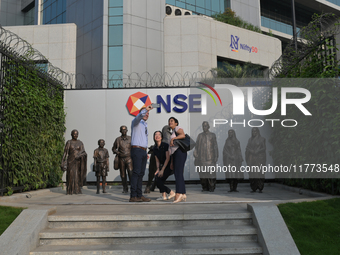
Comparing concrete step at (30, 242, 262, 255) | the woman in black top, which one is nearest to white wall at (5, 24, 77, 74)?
the woman in black top

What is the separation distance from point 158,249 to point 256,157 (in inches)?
244

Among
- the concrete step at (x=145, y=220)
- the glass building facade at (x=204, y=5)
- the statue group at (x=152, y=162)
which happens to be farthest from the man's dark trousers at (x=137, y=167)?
the glass building facade at (x=204, y=5)

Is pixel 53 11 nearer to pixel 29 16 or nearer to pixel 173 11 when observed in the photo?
pixel 29 16

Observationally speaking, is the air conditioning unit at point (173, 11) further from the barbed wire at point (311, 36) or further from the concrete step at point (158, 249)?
the concrete step at point (158, 249)

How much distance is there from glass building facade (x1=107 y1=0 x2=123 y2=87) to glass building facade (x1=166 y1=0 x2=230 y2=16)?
19.0 feet

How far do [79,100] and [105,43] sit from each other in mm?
13320

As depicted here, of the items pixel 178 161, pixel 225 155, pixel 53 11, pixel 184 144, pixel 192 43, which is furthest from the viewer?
pixel 53 11

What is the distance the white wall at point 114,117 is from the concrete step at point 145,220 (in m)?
7.16

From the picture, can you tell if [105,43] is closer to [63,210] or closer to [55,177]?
[55,177]

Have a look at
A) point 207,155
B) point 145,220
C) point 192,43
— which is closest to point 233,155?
point 207,155

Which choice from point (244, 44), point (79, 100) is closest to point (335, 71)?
point (79, 100)

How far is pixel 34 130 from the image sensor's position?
9.94 meters

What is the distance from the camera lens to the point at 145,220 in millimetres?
5473

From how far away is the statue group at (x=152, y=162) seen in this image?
993 cm
